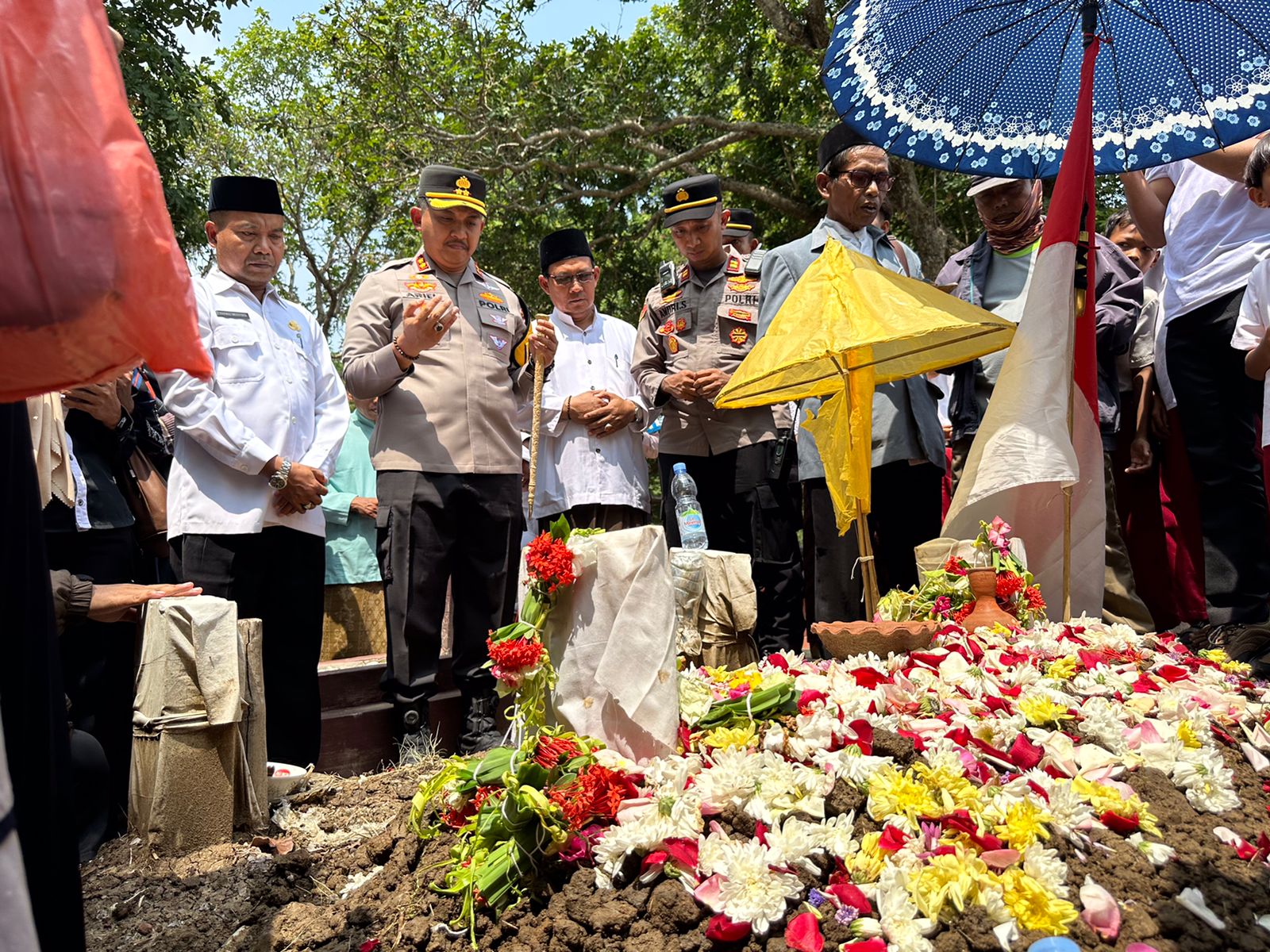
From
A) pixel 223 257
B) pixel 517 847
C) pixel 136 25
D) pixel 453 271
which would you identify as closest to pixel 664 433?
pixel 453 271

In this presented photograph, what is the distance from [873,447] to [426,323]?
192cm

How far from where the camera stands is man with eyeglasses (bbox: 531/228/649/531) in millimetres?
4848

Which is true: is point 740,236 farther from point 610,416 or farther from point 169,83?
point 169,83

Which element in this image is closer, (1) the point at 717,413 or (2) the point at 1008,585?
(2) the point at 1008,585

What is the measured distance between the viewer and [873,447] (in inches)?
171

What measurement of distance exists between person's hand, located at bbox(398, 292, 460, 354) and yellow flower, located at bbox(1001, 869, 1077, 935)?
281cm

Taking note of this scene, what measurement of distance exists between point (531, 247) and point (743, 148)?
2.88 m

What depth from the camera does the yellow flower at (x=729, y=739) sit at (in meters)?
2.56

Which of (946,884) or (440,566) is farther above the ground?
(440,566)

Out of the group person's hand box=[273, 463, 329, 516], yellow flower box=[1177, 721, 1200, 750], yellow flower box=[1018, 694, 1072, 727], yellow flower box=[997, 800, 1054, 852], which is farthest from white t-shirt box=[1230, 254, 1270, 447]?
person's hand box=[273, 463, 329, 516]

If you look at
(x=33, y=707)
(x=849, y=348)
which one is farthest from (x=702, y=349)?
(x=33, y=707)

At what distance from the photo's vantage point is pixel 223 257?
4.02 m

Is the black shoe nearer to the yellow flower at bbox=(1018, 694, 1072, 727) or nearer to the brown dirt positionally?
the brown dirt

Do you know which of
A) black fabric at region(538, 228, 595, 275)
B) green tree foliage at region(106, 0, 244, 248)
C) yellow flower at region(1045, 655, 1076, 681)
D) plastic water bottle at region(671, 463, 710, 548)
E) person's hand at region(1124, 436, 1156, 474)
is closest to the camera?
yellow flower at region(1045, 655, 1076, 681)
